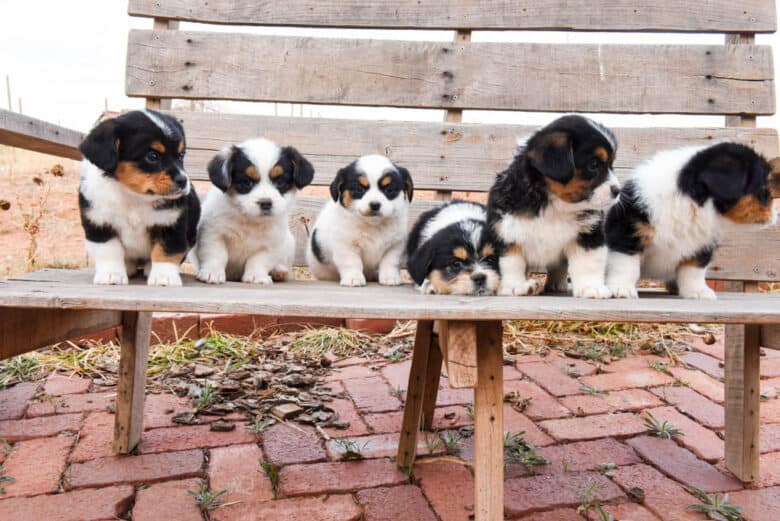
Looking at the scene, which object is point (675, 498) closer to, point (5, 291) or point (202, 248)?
point (202, 248)

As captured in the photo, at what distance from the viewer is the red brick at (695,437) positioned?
10.6ft

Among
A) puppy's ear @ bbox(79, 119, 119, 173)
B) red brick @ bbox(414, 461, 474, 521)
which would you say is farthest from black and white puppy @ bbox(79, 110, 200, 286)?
red brick @ bbox(414, 461, 474, 521)

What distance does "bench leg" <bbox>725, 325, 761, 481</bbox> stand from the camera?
2898 mm

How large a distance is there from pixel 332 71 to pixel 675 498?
3.07 meters

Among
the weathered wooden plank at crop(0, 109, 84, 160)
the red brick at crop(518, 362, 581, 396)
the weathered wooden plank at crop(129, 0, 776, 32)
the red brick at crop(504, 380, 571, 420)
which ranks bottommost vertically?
the red brick at crop(504, 380, 571, 420)

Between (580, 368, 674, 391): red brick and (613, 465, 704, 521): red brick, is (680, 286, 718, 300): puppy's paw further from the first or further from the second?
(580, 368, 674, 391): red brick

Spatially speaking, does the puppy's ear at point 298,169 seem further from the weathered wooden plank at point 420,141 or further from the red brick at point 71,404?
the red brick at point 71,404

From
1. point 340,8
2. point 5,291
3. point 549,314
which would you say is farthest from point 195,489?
point 340,8

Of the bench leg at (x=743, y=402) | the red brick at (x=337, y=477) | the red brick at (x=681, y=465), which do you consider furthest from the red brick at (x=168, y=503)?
the bench leg at (x=743, y=402)

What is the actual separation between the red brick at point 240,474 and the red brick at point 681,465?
1930 millimetres

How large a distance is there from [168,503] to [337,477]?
0.76 m

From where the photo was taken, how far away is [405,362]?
479cm

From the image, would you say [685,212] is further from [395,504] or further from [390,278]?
[395,504]

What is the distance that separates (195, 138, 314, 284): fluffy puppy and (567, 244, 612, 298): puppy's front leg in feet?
4.60
